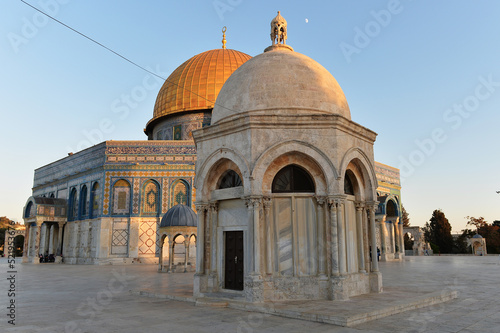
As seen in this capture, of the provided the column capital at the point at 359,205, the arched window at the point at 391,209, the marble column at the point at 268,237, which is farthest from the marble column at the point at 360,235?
the arched window at the point at 391,209

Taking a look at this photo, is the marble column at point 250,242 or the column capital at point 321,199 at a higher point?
the column capital at point 321,199

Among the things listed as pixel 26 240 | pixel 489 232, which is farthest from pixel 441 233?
pixel 26 240

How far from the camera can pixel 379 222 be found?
3262 cm

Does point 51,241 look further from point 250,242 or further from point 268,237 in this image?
point 268,237

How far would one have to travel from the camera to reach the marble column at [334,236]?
30.8 feet

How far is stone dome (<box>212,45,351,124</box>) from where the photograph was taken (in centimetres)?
1077

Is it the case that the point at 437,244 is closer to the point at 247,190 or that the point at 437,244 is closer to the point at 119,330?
the point at 247,190


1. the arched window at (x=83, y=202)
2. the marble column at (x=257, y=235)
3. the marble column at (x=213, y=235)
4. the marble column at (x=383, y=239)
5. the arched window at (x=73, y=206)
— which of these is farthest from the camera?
the marble column at (x=383, y=239)

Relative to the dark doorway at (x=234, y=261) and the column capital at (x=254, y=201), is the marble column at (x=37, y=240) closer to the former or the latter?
the dark doorway at (x=234, y=261)

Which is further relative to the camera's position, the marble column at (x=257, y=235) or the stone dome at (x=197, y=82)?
the stone dome at (x=197, y=82)

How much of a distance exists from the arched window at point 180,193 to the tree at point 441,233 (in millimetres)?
37036

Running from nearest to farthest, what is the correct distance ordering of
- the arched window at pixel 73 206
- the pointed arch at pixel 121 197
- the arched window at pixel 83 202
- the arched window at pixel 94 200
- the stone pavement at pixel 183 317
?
1. the stone pavement at pixel 183 317
2. the pointed arch at pixel 121 197
3. the arched window at pixel 94 200
4. the arched window at pixel 83 202
5. the arched window at pixel 73 206

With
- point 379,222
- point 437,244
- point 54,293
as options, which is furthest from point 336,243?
point 437,244

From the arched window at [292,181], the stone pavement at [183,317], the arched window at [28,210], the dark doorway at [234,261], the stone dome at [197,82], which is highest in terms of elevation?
the stone dome at [197,82]
